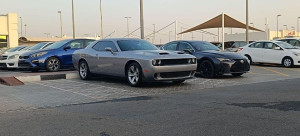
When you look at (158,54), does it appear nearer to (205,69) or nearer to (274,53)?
(205,69)

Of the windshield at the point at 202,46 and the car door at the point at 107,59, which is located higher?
the windshield at the point at 202,46

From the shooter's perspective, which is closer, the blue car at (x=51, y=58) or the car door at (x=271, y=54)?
the blue car at (x=51, y=58)

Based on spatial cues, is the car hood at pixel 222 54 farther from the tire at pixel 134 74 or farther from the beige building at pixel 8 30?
the beige building at pixel 8 30

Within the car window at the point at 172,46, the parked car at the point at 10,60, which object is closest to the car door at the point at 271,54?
the car window at the point at 172,46

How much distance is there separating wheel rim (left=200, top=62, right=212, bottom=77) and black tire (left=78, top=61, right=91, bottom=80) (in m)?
3.84

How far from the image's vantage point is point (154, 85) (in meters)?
9.90

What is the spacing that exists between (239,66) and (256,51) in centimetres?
669

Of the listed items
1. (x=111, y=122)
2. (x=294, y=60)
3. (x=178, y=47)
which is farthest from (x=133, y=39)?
(x=294, y=60)

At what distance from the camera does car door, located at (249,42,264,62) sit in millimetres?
17703

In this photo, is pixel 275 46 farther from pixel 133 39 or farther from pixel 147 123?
pixel 147 123

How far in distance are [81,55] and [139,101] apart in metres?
4.89

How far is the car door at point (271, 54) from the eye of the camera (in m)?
16.9

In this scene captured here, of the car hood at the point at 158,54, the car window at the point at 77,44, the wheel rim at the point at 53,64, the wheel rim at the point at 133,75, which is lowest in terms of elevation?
the wheel rim at the point at 133,75

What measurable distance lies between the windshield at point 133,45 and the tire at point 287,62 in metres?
8.78
